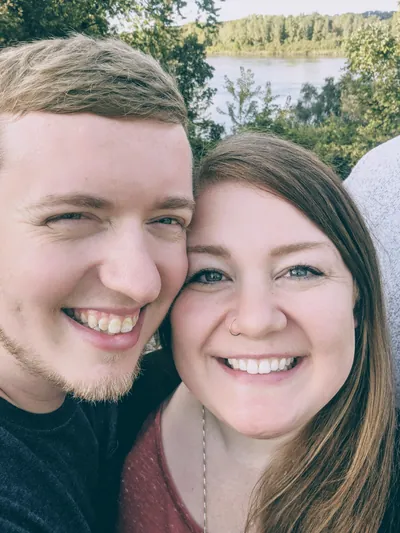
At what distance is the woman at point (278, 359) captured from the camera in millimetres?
1364

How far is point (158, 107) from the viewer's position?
138cm

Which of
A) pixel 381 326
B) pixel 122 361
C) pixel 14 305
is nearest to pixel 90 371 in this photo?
pixel 122 361

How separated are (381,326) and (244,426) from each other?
522 millimetres

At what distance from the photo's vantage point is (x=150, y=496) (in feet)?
5.14

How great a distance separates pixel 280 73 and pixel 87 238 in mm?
27415

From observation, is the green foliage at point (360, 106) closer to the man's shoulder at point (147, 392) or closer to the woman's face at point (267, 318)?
the man's shoulder at point (147, 392)

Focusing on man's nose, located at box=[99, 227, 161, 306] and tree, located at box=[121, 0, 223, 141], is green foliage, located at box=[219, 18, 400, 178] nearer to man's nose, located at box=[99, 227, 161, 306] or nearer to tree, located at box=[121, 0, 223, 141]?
tree, located at box=[121, 0, 223, 141]

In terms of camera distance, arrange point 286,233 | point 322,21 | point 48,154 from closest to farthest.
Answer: point 48,154 < point 286,233 < point 322,21

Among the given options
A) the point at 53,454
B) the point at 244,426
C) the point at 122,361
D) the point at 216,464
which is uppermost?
the point at 122,361

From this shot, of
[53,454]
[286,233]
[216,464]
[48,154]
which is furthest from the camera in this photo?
[216,464]

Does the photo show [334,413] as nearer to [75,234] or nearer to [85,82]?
[75,234]

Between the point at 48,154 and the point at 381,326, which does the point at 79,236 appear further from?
the point at 381,326

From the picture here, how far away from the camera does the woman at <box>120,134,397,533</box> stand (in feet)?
4.48

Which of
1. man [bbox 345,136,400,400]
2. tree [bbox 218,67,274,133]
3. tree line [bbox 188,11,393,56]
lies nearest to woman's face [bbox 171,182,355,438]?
man [bbox 345,136,400,400]
